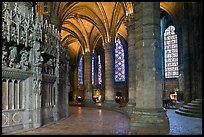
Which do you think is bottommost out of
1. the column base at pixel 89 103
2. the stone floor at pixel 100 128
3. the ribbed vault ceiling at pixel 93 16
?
the column base at pixel 89 103

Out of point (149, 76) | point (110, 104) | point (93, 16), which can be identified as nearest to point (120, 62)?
point (93, 16)

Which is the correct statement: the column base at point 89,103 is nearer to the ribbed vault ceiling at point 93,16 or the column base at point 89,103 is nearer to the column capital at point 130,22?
the ribbed vault ceiling at point 93,16

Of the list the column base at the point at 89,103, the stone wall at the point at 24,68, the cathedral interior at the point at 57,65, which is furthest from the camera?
the column base at the point at 89,103

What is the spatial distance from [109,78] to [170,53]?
8872mm

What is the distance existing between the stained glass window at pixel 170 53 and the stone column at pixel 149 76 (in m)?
18.7

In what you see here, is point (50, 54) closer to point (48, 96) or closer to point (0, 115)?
point (48, 96)

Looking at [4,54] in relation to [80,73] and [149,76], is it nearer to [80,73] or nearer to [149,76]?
[149,76]

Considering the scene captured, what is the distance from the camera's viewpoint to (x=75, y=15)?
998 inches

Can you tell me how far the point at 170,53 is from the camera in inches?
1093

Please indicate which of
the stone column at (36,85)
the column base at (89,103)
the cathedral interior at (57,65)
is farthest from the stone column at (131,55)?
the column base at (89,103)

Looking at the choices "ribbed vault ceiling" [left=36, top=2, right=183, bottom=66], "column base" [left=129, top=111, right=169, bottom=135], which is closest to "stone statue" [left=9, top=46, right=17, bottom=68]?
"column base" [left=129, top=111, right=169, bottom=135]

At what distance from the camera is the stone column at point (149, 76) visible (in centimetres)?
891

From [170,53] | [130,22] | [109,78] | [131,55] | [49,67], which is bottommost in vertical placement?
[109,78]

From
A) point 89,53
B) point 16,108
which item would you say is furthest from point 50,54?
point 89,53
